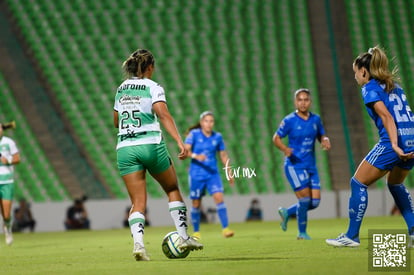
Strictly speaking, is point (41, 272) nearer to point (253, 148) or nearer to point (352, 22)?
point (253, 148)

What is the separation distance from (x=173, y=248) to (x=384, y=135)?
246 centimetres

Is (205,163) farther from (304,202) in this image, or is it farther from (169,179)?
(169,179)

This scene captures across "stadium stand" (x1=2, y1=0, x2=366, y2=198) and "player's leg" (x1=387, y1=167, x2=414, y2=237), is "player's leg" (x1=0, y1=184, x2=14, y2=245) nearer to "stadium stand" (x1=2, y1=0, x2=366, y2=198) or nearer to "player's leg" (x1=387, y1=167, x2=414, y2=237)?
"player's leg" (x1=387, y1=167, x2=414, y2=237)

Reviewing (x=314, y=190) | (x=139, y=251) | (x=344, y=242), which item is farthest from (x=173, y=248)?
(x=314, y=190)

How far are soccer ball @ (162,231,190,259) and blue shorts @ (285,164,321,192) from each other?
3.99 meters

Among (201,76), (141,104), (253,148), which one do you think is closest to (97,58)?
(201,76)

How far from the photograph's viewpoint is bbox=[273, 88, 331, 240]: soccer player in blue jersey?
11750 millimetres

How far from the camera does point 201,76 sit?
25172mm

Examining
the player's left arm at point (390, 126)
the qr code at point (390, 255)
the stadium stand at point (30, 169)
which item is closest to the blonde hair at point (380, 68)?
the player's left arm at point (390, 126)

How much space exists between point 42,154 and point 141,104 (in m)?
15.2

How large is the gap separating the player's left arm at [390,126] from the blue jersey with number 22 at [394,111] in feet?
0.30

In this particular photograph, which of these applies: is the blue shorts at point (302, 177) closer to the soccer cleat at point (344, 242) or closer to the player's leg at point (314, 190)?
the player's leg at point (314, 190)

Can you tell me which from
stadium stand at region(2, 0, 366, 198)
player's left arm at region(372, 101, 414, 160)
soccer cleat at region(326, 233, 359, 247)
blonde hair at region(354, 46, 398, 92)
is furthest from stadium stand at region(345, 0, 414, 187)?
player's left arm at region(372, 101, 414, 160)

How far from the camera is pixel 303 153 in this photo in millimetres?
11883
